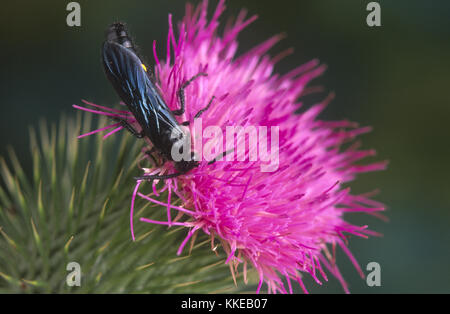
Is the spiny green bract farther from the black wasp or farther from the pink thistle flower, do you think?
the black wasp

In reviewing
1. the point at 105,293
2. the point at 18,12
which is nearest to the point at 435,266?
the point at 105,293

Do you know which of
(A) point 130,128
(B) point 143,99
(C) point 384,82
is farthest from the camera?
(C) point 384,82

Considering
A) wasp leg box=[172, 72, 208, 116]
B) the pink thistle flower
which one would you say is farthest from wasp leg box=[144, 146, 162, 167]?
wasp leg box=[172, 72, 208, 116]

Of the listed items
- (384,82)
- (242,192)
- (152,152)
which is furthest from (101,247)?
(384,82)

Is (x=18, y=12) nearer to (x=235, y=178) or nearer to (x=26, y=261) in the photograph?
(x=26, y=261)

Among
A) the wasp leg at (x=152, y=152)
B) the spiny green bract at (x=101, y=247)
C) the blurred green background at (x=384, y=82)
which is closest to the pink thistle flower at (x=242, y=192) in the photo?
the wasp leg at (x=152, y=152)

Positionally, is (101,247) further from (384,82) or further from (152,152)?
(384,82)
